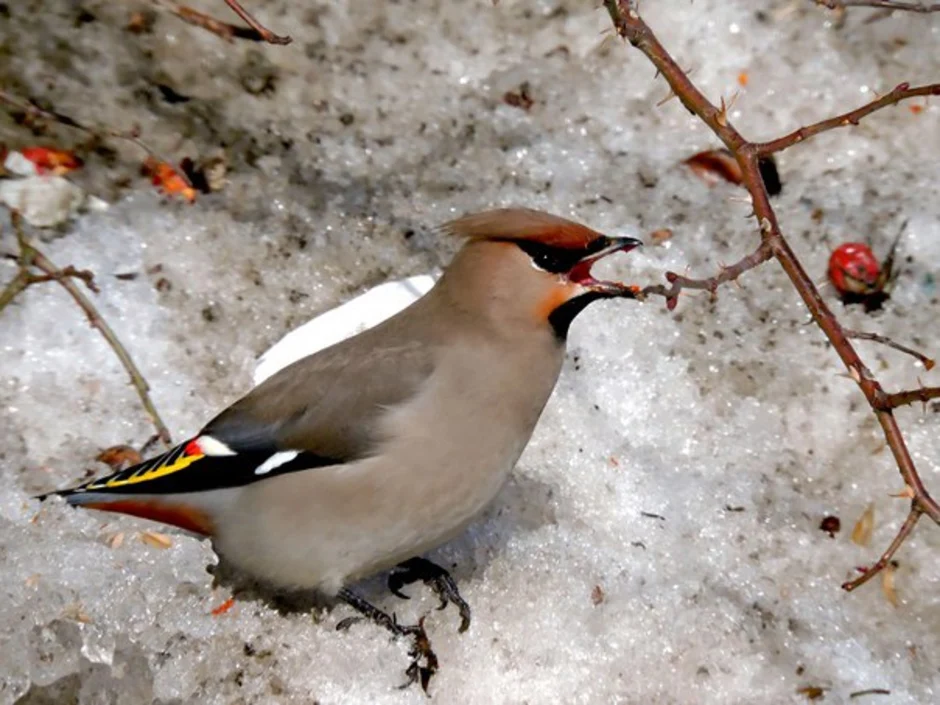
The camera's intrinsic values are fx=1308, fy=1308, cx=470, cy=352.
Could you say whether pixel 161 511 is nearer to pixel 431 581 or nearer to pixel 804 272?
pixel 431 581

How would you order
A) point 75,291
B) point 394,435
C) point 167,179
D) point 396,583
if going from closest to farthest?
point 394,435, point 396,583, point 75,291, point 167,179

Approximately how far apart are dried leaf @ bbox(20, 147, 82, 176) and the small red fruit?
1.96m

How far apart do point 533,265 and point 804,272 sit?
1.69ft

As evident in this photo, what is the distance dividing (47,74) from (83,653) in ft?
5.08

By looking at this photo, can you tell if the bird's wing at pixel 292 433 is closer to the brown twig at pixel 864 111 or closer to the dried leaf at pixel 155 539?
the dried leaf at pixel 155 539

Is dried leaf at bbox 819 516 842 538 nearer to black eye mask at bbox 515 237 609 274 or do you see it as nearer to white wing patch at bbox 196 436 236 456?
black eye mask at bbox 515 237 609 274

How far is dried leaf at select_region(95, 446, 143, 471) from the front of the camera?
2.93 metres

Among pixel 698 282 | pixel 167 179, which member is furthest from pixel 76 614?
pixel 698 282

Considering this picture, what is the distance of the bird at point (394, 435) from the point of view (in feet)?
8.16

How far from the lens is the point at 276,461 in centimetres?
253

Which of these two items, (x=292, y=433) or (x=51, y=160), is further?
(x=51, y=160)

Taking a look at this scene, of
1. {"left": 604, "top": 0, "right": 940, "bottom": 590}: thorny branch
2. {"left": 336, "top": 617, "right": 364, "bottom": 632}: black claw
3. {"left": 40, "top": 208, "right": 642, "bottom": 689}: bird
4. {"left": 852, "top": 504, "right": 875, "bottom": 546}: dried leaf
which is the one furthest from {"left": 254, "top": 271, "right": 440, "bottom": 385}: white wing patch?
{"left": 852, "top": 504, "right": 875, "bottom": 546}: dried leaf

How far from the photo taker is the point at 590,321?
328cm

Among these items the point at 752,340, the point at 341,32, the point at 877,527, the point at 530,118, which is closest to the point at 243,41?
the point at 341,32
